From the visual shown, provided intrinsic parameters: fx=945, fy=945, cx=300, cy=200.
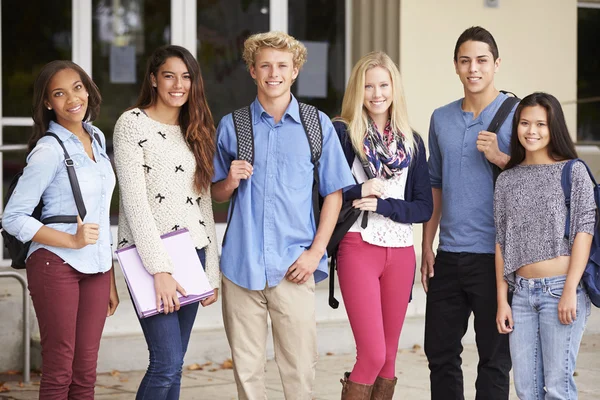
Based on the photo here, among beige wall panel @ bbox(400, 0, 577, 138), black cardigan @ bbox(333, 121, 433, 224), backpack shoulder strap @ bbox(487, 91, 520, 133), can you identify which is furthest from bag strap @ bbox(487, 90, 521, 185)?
beige wall panel @ bbox(400, 0, 577, 138)

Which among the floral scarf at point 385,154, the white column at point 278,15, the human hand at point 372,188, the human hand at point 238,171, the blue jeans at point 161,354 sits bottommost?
the blue jeans at point 161,354

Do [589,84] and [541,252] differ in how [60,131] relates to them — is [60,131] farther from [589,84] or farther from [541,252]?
[589,84]

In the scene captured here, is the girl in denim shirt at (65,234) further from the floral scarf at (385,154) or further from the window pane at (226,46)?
the window pane at (226,46)

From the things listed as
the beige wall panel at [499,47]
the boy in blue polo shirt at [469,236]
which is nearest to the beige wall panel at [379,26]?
the beige wall panel at [499,47]

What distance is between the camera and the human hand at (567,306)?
373 cm

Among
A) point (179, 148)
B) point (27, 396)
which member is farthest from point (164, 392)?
point (27, 396)

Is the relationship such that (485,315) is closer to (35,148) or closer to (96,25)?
(35,148)

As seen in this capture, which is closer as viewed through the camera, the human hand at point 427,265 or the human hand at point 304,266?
the human hand at point 304,266

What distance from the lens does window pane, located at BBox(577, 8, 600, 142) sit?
1020 cm

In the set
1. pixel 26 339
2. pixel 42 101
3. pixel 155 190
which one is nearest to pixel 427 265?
pixel 155 190

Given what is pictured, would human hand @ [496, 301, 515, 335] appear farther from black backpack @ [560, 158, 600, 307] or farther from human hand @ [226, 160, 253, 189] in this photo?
human hand @ [226, 160, 253, 189]

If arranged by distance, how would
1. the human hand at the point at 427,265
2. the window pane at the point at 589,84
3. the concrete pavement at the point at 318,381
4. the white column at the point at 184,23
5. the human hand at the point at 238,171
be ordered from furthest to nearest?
the window pane at the point at 589,84 → the white column at the point at 184,23 → the concrete pavement at the point at 318,381 → the human hand at the point at 427,265 → the human hand at the point at 238,171

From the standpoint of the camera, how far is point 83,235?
3.59 meters

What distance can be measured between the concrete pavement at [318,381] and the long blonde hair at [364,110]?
78.4 inches
